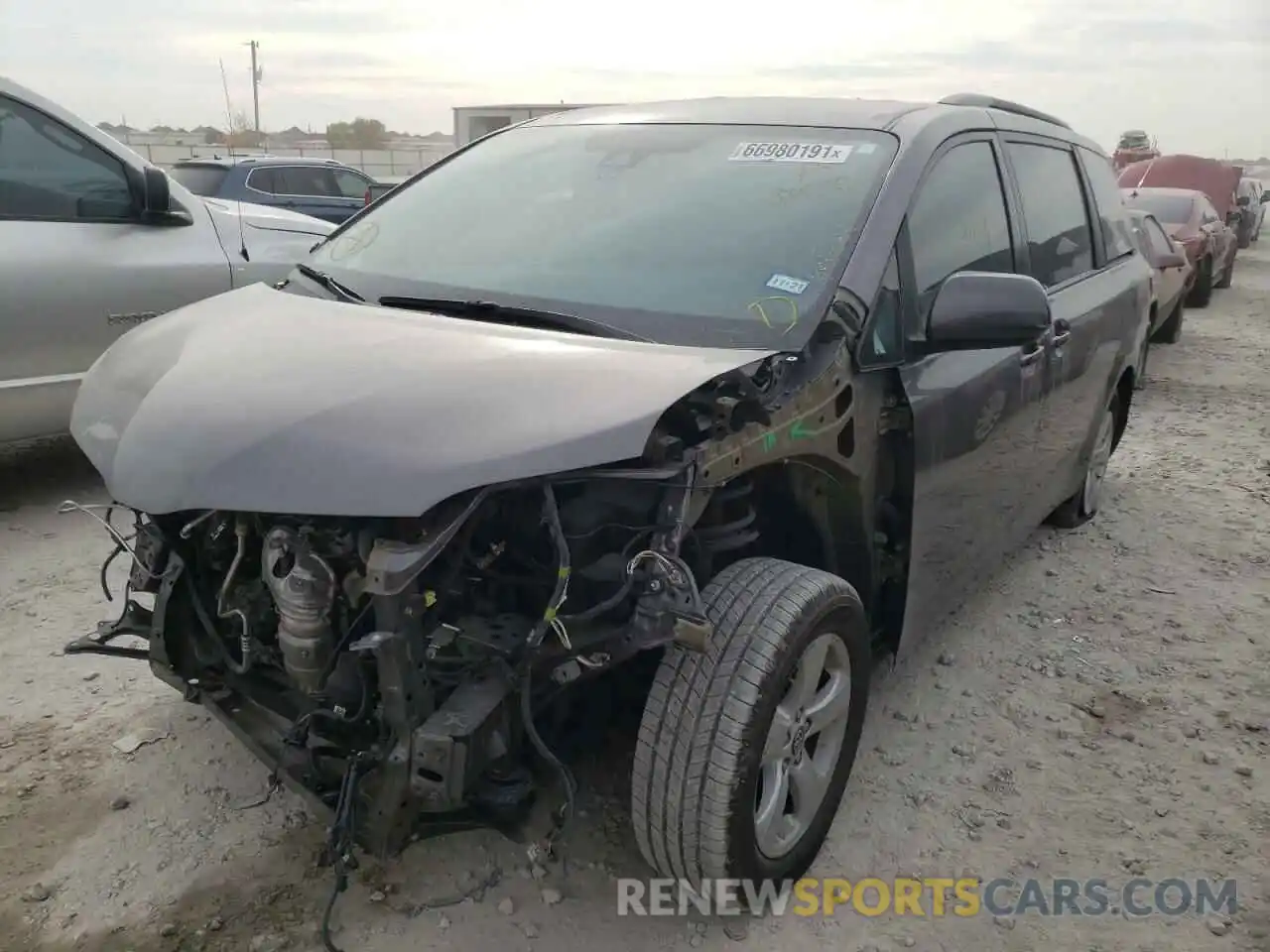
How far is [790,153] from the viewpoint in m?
2.95

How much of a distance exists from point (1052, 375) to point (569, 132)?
1819mm

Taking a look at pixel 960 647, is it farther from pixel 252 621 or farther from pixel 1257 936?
pixel 252 621

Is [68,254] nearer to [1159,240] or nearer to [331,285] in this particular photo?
[331,285]

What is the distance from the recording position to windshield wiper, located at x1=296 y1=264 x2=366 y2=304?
2838mm

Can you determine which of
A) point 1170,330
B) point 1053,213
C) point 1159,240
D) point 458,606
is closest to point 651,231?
point 458,606

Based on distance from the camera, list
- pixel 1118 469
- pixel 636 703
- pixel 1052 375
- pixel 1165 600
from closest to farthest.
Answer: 1. pixel 636 703
2. pixel 1052 375
3. pixel 1165 600
4. pixel 1118 469

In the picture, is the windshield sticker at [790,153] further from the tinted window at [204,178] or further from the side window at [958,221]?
the tinted window at [204,178]

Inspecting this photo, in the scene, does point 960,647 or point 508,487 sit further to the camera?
point 960,647

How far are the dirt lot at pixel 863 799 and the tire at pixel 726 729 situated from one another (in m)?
0.26

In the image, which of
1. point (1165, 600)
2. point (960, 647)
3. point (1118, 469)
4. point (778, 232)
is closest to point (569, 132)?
point (778, 232)

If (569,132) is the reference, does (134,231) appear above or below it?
below

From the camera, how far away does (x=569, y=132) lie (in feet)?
11.1

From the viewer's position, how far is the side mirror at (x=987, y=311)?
2643 mm

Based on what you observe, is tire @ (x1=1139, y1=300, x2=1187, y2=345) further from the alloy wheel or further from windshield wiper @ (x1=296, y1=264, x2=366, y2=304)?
windshield wiper @ (x1=296, y1=264, x2=366, y2=304)
